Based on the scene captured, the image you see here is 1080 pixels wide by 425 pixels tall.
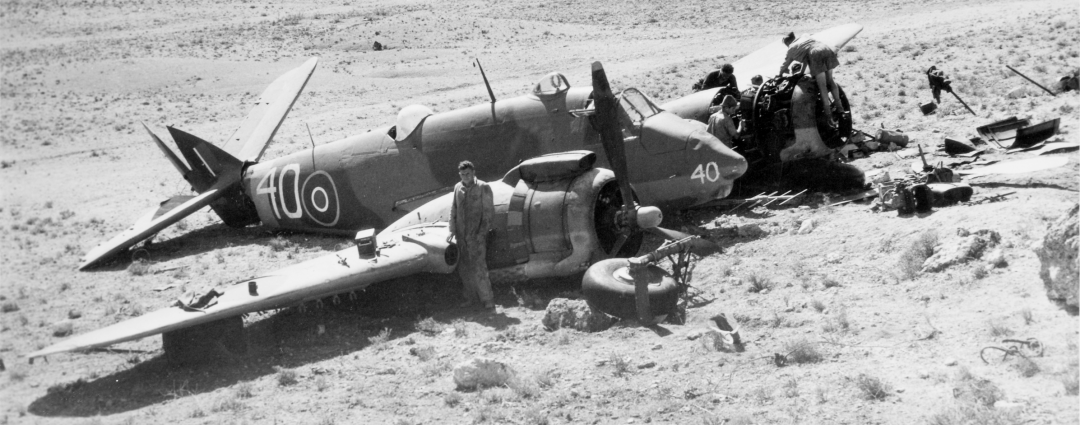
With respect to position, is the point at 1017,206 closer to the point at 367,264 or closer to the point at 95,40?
the point at 367,264

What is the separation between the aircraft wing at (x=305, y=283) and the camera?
10281mm

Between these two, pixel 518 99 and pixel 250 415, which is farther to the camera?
pixel 518 99

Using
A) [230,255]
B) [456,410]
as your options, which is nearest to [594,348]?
[456,410]

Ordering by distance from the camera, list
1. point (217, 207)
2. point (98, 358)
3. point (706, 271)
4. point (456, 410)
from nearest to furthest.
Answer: point (456, 410)
point (98, 358)
point (706, 271)
point (217, 207)

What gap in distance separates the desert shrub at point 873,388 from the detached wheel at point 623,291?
9.43 feet

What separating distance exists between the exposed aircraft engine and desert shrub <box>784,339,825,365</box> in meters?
6.84

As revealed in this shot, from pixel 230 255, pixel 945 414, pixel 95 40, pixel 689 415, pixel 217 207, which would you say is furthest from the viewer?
pixel 95 40

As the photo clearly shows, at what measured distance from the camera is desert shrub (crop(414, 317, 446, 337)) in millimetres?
11617

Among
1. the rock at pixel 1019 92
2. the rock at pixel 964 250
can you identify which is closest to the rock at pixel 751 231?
the rock at pixel 964 250

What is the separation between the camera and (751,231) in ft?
45.4

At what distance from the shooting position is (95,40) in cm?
5409

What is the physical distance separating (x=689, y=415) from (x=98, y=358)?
6579mm

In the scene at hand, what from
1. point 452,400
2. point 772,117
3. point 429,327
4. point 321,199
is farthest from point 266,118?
point 452,400

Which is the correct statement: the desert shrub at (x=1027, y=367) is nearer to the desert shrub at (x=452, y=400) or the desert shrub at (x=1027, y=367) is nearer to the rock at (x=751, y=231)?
the desert shrub at (x=452, y=400)
